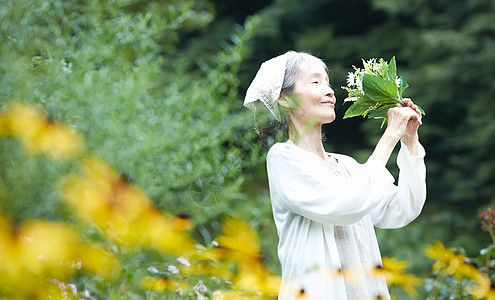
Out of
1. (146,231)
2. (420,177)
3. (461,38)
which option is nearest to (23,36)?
(146,231)

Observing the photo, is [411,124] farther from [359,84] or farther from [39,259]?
[39,259]

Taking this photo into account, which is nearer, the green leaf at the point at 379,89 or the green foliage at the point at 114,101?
the green leaf at the point at 379,89

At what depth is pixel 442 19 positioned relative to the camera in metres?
8.99

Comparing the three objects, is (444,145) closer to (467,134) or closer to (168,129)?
(467,134)

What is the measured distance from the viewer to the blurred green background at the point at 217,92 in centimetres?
199

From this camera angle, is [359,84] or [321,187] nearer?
[321,187]

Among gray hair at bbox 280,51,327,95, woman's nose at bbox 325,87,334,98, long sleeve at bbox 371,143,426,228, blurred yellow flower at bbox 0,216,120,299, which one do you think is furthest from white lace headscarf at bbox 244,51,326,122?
blurred yellow flower at bbox 0,216,120,299

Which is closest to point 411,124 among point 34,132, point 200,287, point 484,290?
point 200,287

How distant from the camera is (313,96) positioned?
1808mm

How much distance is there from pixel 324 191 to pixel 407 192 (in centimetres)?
32

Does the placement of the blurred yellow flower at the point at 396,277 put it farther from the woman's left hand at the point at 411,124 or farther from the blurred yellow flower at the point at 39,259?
the blurred yellow flower at the point at 39,259

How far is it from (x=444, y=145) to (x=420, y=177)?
25.9ft

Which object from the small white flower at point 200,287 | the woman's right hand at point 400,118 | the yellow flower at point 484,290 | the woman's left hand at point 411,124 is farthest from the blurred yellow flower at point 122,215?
the yellow flower at point 484,290

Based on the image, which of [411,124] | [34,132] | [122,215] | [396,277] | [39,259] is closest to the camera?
[39,259]
